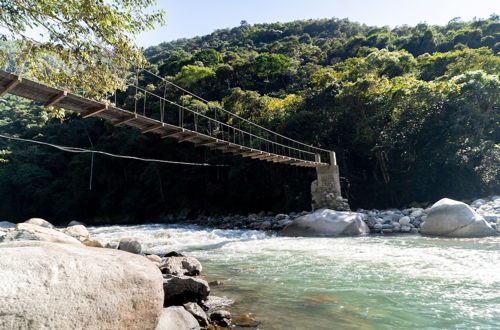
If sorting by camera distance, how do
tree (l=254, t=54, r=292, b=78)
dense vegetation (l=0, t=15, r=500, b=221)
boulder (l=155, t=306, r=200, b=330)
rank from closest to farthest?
boulder (l=155, t=306, r=200, b=330) < dense vegetation (l=0, t=15, r=500, b=221) < tree (l=254, t=54, r=292, b=78)

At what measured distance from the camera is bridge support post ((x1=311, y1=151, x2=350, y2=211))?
1341 cm

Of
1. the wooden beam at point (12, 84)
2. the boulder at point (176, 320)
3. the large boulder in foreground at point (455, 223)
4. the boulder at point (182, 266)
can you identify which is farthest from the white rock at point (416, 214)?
the wooden beam at point (12, 84)

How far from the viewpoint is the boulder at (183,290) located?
376 centimetres

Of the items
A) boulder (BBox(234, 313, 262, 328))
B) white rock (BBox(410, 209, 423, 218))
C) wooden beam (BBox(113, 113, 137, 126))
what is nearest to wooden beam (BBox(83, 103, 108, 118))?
wooden beam (BBox(113, 113, 137, 126))

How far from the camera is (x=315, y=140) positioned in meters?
17.4

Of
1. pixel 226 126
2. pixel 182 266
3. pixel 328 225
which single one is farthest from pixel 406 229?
pixel 226 126

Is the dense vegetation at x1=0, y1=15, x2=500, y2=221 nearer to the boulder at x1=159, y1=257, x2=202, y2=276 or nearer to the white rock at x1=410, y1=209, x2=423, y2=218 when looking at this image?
the white rock at x1=410, y1=209, x2=423, y2=218

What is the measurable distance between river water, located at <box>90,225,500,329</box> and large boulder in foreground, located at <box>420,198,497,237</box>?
56 cm

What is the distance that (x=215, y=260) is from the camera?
22.9 ft

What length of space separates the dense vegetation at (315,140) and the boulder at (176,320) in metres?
13.3

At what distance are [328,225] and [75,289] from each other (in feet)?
28.4

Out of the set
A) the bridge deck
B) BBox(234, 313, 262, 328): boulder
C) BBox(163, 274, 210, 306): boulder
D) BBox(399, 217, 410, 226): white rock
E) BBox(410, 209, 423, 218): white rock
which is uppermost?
the bridge deck

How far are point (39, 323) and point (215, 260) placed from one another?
5139mm

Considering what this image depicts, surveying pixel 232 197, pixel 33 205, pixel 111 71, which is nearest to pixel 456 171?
pixel 232 197
